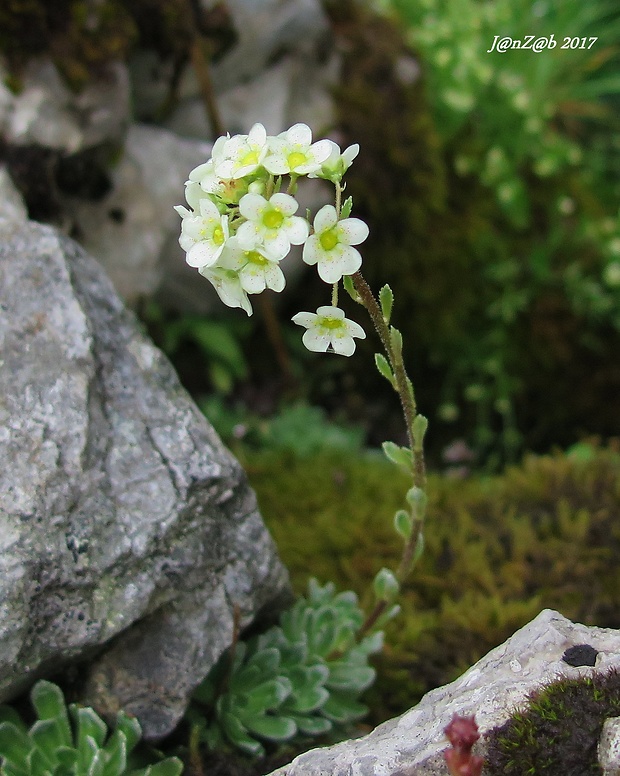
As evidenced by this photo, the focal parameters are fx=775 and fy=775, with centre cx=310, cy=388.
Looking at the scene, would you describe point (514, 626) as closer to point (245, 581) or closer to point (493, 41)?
point (245, 581)


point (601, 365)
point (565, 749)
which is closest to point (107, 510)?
point (565, 749)

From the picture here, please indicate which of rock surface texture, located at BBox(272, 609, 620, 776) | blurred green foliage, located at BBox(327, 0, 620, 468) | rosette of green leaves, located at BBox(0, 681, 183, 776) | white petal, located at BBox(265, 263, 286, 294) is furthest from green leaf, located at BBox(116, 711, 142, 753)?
blurred green foliage, located at BBox(327, 0, 620, 468)

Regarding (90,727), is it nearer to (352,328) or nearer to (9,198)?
(352,328)

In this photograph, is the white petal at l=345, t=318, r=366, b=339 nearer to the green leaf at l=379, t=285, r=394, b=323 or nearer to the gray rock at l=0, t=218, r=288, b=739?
the green leaf at l=379, t=285, r=394, b=323

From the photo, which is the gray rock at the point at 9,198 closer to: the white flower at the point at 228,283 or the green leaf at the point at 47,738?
the white flower at the point at 228,283

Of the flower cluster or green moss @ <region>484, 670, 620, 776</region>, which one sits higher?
the flower cluster

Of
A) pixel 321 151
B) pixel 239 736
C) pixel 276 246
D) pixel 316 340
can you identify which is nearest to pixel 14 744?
pixel 239 736
